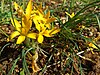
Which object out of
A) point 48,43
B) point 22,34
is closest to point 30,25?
point 22,34

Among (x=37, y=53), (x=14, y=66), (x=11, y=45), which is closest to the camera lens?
(x=14, y=66)

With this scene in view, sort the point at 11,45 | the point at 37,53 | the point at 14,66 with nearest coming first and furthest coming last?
the point at 14,66 → the point at 37,53 → the point at 11,45

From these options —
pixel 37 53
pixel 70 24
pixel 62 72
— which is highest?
pixel 70 24

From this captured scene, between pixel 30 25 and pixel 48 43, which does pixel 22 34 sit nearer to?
pixel 30 25

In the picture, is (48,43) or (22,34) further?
(48,43)

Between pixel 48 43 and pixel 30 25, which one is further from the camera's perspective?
pixel 48 43

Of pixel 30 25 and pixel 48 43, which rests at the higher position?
pixel 30 25

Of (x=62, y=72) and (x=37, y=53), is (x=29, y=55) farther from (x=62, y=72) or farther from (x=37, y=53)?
(x=62, y=72)

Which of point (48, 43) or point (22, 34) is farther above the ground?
point (22, 34)

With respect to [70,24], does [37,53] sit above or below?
below

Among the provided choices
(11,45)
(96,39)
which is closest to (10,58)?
(11,45)

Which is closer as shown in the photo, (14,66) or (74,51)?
(14,66)
